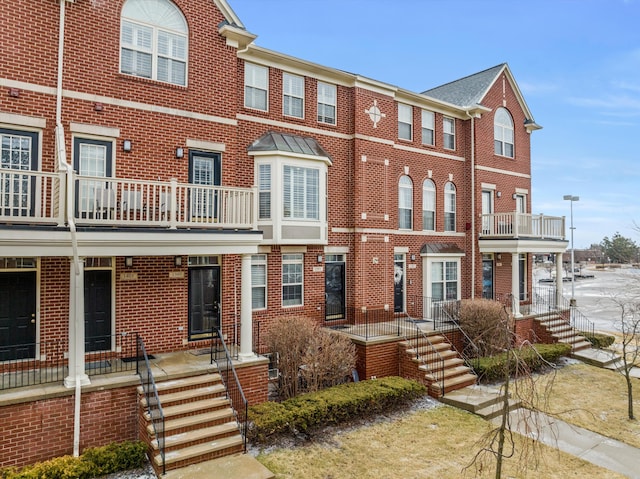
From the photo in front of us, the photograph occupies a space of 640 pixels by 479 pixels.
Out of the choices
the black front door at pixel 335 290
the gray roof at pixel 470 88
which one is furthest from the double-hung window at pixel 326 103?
the gray roof at pixel 470 88

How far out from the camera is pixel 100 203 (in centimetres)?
965

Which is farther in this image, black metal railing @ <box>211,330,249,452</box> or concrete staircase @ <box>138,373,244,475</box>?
black metal railing @ <box>211,330,249,452</box>

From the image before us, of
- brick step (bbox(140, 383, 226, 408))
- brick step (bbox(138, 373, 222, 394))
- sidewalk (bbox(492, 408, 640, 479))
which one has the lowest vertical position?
sidewalk (bbox(492, 408, 640, 479))

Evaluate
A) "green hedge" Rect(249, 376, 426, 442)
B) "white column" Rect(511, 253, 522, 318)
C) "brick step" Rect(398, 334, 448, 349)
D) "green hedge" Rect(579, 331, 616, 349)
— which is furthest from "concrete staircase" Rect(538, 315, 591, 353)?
"green hedge" Rect(249, 376, 426, 442)

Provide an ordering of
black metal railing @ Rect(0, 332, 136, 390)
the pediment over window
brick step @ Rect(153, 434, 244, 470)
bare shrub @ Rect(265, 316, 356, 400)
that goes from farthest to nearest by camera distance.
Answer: the pediment over window → bare shrub @ Rect(265, 316, 356, 400) → black metal railing @ Rect(0, 332, 136, 390) → brick step @ Rect(153, 434, 244, 470)

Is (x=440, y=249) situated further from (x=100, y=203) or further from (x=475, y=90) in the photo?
(x=100, y=203)

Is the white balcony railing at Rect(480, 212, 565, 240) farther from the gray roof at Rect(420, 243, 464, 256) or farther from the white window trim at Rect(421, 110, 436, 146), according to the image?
the white window trim at Rect(421, 110, 436, 146)

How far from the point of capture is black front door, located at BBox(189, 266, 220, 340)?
1166 centimetres

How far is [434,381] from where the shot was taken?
472 inches

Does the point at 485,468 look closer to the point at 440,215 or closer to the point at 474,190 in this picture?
the point at 440,215

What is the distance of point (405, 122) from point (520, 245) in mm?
7246

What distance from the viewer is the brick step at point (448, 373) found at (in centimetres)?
1211

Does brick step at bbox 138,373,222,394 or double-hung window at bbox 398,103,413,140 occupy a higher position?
double-hung window at bbox 398,103,413,140

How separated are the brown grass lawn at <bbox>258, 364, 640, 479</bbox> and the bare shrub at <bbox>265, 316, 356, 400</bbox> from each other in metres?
1.76
